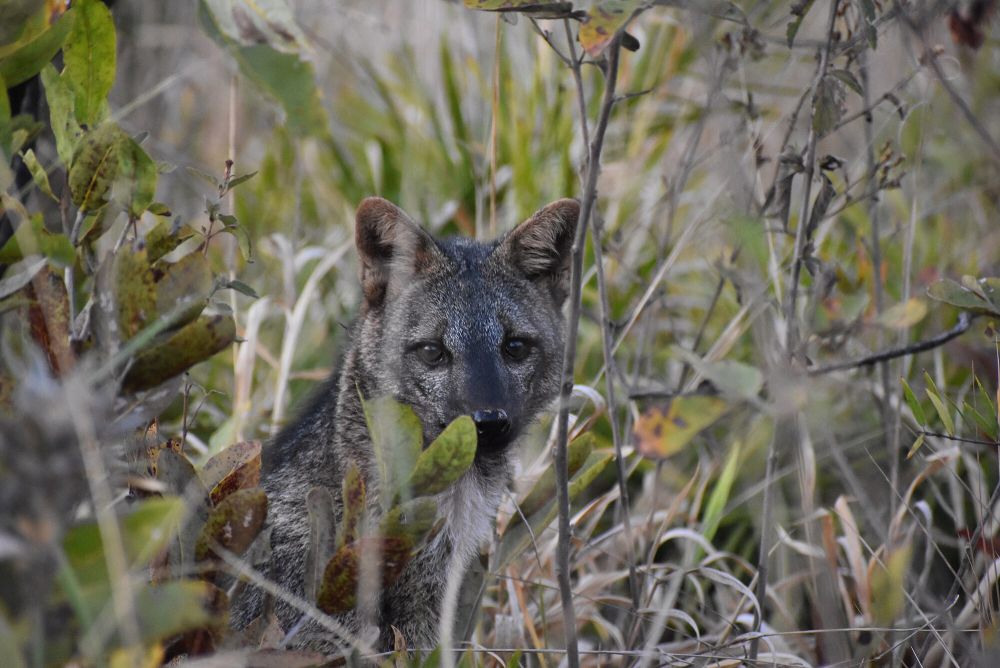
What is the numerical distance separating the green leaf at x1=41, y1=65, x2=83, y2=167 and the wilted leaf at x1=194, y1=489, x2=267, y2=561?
31.9 inches

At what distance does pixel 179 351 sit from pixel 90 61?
85 cm

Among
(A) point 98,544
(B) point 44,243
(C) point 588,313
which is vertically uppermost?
(B) point 44,243

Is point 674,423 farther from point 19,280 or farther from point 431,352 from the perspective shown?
point 431,352

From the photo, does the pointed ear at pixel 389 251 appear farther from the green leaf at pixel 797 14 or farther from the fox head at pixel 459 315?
the green leaf at pixel 797 14

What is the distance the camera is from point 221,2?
2850mm

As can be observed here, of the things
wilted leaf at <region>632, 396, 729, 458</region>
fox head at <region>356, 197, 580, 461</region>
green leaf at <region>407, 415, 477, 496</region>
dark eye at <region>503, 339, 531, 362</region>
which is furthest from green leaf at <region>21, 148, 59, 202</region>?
dark eye at <region>503, 339, 531, 362</region>

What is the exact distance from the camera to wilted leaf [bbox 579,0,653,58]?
187 centimetres

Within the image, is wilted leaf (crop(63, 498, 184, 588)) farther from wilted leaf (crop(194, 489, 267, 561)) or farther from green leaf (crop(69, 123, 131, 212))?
green leaf (crop(69, 123, 131, 212))

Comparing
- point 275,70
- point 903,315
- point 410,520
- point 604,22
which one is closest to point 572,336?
point 410,520

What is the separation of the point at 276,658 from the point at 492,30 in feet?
18.7

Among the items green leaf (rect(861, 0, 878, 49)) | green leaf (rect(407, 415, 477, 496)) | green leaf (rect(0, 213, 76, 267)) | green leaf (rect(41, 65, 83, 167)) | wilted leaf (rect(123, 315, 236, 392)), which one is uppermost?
green leaf (rect(861, 0, 878, 49))

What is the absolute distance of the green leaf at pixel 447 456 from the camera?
2043 millimetres

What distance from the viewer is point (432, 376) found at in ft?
10.6

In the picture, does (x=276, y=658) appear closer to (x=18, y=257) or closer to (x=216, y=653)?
(x=216, y=653)
